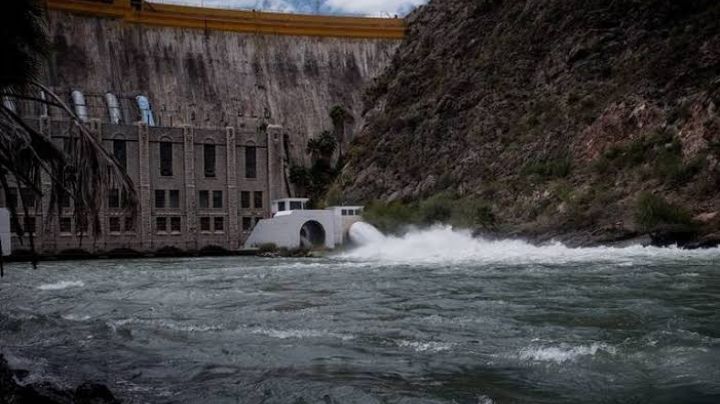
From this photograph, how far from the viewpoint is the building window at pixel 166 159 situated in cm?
6212

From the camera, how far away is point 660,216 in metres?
35.2

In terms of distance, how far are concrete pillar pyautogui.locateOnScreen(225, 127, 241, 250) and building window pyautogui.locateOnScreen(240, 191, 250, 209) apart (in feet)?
2.04

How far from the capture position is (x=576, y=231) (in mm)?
39625

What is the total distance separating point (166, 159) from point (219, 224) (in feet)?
21.6

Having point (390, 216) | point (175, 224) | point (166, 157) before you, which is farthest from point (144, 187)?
point (390, 216)

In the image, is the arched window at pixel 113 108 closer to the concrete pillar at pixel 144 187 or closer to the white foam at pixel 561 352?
the concrete pillar at pixel 144 187

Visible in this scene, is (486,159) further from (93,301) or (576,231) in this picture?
(93,301)

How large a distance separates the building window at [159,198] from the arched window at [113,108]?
→ 802 cm

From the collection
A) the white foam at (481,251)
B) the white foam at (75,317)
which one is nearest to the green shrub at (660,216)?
the white foam at (481,251)

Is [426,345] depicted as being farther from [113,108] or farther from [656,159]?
[113,108]

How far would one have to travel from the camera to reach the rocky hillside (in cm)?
3938

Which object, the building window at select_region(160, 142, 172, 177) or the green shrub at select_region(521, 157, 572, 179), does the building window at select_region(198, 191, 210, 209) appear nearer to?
the building window at select_region(160, 142, 172, 177)

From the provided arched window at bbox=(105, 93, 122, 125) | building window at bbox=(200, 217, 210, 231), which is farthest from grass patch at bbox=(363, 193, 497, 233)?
arched window at bbox=(105, 93, 122, 125)

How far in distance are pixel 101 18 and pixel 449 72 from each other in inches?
Result: 1275
